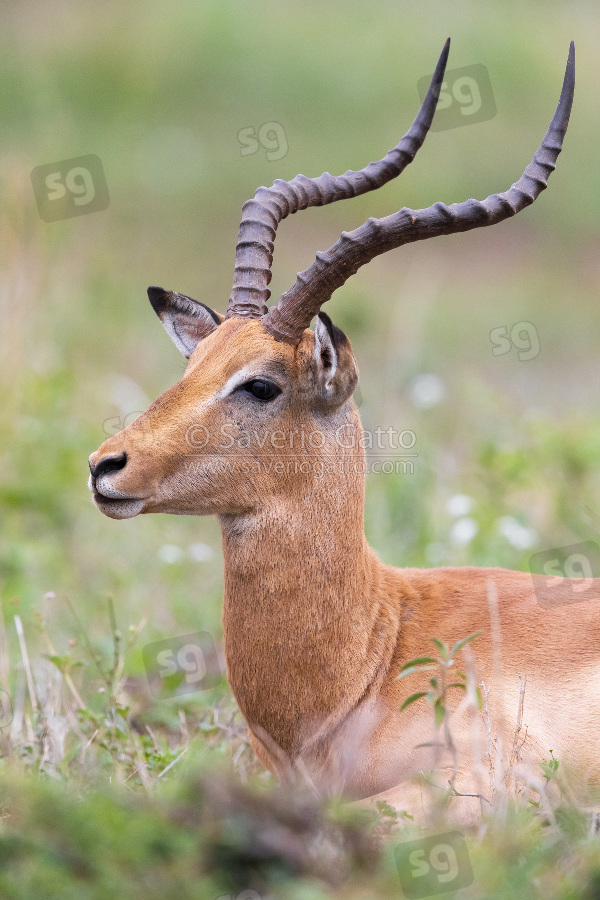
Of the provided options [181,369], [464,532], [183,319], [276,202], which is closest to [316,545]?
[181,369]

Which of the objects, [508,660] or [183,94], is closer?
[508,660]

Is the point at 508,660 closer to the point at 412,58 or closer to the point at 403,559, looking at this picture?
the point at 403,559

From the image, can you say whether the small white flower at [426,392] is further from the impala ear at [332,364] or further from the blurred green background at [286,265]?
the impala ear at [332,364]

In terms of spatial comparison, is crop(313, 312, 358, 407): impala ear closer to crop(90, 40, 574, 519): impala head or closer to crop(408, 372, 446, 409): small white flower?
crop(90, 40, 574, 519): impala head

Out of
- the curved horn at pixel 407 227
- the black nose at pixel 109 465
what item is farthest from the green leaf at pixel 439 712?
the curved horn at pixel 407 227

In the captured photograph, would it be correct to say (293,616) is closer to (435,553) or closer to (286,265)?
(435,553)

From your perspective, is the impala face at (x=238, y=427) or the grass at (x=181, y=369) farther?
the impala face at (x=238, y=427)

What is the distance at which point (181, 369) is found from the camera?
5.57 m

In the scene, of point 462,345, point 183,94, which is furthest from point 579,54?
point 462,345

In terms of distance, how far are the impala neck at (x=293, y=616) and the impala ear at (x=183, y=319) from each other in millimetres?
1125

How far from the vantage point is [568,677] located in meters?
4.76

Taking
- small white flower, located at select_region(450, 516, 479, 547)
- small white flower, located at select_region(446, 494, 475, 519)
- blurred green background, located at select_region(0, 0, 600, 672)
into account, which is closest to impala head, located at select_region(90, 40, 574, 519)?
blurred green background, located at select_region(0, 0, 600, 672)

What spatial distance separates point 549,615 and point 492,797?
1.20 meters

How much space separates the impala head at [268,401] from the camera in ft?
14.7
